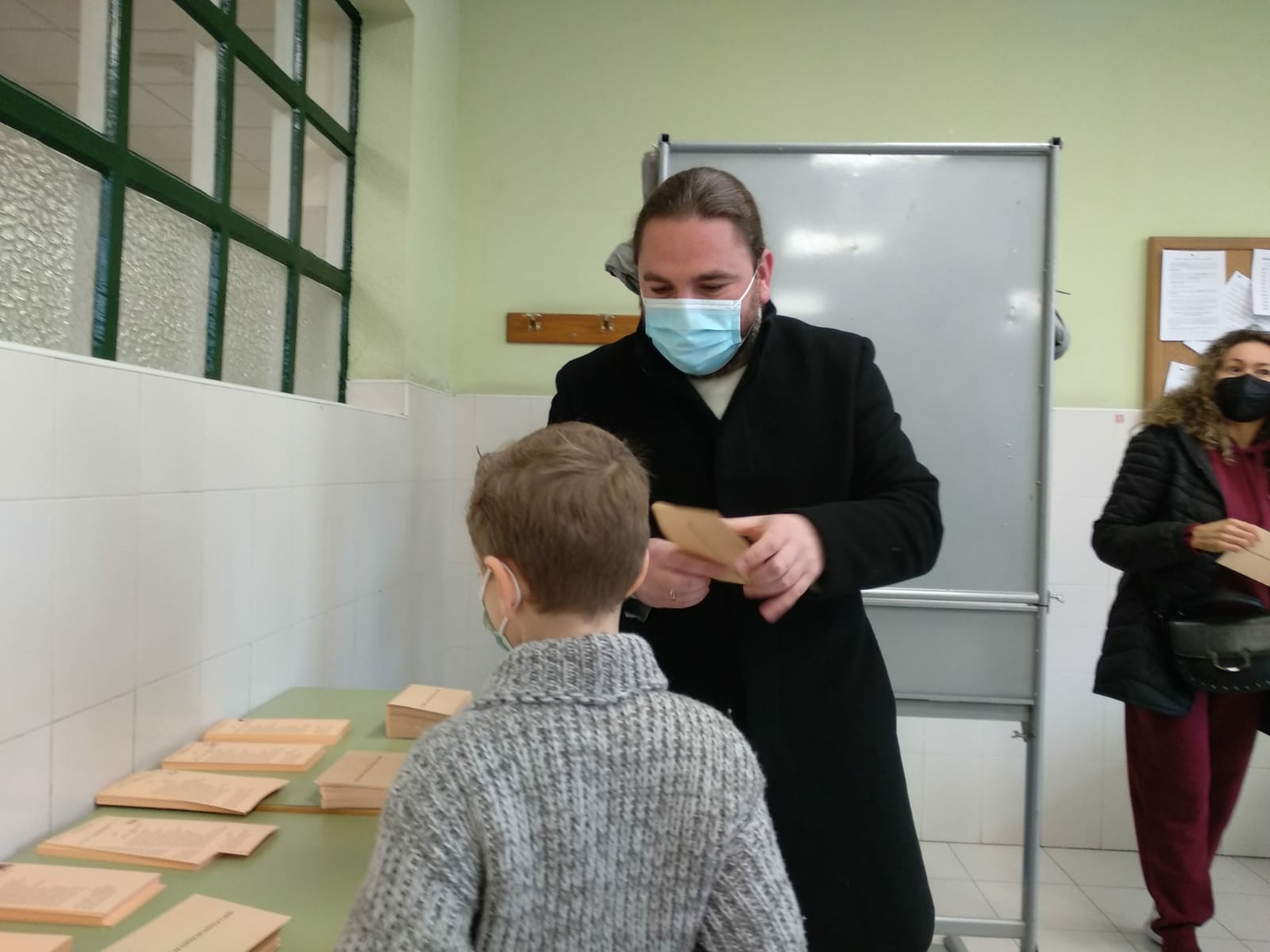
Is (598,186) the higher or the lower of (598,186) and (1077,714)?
the higher

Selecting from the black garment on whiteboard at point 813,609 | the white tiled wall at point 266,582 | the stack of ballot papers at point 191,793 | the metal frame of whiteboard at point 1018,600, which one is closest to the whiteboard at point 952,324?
the metal frame of whiteboard at point 1018,600

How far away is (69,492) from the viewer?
121 cm

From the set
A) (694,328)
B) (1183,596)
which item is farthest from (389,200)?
(1183,596)

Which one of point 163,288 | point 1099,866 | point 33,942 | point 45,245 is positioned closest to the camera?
point 33,942

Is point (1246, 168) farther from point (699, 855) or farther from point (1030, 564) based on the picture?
point (699, 855)

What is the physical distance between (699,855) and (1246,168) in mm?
3318

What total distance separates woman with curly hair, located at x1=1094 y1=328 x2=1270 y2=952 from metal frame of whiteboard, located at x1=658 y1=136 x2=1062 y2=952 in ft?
0.71

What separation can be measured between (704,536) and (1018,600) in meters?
1.50

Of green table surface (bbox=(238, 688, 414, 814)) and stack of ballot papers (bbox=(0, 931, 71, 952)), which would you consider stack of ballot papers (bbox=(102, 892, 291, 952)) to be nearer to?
stack of ballot papers (bbox=(0, 931, 71, 952))

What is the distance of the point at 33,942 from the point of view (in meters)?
0.87

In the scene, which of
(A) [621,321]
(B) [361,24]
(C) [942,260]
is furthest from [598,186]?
(C) [942,260]

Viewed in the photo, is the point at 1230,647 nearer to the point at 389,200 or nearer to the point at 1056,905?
the point at 1056,905

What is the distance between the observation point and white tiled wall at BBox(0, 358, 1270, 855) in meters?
1.17

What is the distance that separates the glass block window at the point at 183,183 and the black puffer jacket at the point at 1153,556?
84.2 inches
